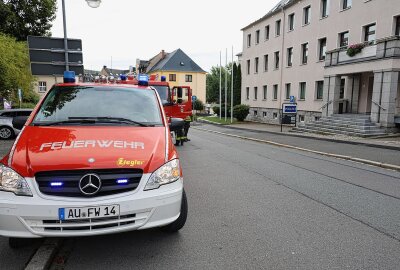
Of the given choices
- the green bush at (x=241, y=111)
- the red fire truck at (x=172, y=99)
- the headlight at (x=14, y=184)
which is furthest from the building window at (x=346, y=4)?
the headlight at (x=14, y=184)

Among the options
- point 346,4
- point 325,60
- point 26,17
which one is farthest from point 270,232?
point 26,17

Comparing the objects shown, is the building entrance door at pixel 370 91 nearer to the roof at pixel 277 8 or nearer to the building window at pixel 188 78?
the roof at pixel 277 8

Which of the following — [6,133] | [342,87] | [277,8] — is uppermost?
[277,8]

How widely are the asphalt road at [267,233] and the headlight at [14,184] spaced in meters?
0.79

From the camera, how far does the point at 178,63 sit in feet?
241

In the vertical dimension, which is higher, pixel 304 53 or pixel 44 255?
pixel 304 53

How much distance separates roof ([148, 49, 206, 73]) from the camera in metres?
72.3

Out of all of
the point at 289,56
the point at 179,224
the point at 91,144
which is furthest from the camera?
the point at 289,56

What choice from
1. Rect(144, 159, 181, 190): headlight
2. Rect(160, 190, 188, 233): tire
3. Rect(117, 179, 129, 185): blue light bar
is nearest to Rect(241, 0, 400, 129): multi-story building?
Rect(160, 190, 188, 233): tire

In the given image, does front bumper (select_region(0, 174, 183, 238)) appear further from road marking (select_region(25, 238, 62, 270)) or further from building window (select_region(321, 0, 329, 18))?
building window (select_region(321, 0, 329, 18))

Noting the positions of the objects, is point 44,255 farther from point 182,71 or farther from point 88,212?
point 182,71

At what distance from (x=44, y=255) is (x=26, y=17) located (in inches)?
1172

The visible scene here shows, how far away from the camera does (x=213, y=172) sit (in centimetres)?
814

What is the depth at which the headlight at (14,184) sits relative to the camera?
3102 mm
